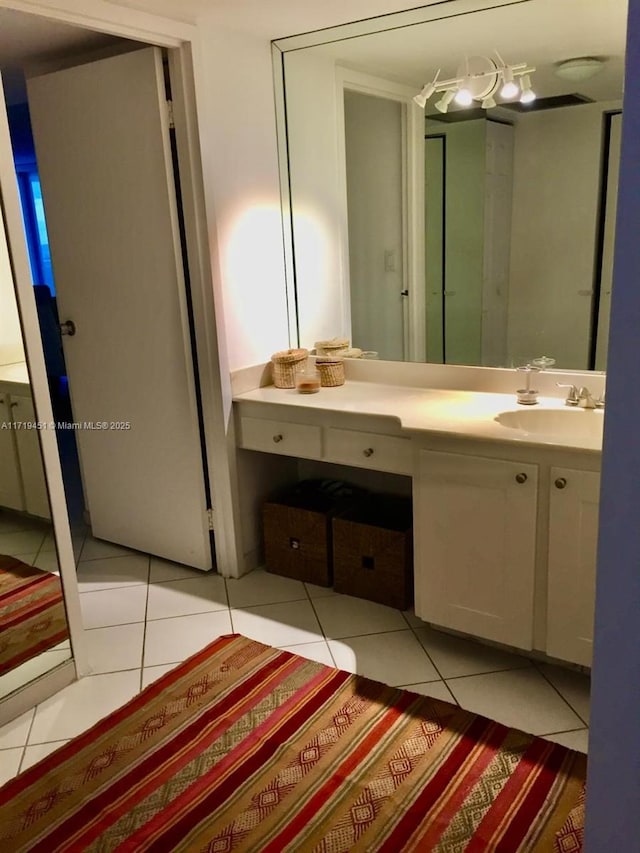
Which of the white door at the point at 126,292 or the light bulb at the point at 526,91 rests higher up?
the light bulb at the point at 526,91

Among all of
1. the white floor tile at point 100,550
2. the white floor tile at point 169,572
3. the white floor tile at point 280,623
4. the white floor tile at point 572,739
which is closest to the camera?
the white floor tile at point 572,739

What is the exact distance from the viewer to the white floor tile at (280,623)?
2.54 meters

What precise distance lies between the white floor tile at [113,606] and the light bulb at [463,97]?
7.49ft

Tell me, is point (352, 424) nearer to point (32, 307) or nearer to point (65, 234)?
point (32, 307)

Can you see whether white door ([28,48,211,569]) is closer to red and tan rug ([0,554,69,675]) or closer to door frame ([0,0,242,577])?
door frame ([0,0,242,577])

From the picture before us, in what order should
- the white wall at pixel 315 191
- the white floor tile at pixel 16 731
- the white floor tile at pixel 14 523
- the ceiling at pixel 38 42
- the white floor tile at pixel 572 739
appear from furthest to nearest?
the white wall at pixel 315 191 → the ceiling at pixel 38 42 → the white floor tile at pixel 14 523 → the white floor tile at pixel 16 731 → the white floor tile at pixel 572 739

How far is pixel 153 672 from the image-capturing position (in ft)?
7.79

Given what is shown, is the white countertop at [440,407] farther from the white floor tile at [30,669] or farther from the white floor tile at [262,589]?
the white floor tile at [30,669]

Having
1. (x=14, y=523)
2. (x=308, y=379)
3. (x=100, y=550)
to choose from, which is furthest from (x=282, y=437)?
(x=100, y=550)

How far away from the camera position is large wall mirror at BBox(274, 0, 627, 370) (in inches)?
92.3

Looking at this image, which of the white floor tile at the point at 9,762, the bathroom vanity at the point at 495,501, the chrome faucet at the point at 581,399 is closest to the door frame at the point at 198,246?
the bathroom vanity at the point at 495,501

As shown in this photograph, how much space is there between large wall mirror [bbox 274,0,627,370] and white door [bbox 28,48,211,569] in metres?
0.60

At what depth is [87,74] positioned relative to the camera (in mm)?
2656

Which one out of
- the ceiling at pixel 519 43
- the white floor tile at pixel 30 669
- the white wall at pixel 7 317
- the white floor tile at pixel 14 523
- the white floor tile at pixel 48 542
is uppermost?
the ceiling at pixel 519 43
